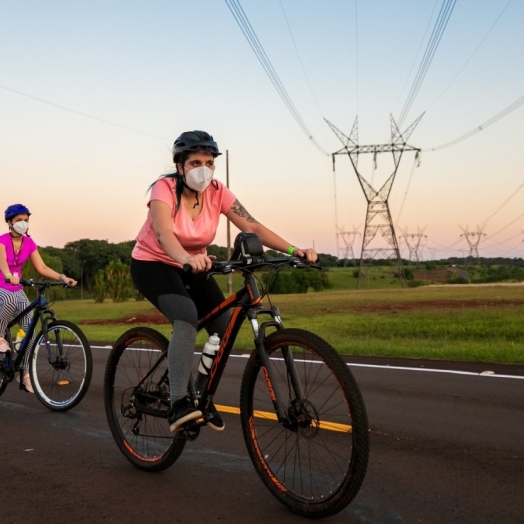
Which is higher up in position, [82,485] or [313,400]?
[313,400]

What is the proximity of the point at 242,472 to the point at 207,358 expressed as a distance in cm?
89

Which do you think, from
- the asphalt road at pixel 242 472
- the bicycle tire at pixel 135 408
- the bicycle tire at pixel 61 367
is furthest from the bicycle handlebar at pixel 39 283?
the bicycle tire at pixel 135 408

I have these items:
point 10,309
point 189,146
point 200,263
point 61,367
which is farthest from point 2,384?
point 200,263

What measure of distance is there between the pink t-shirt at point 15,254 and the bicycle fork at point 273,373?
472 centimetres

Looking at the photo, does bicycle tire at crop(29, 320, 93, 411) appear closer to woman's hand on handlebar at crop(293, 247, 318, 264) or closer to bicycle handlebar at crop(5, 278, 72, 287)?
bicycle handlebar at crop(5, 278, 72, 287)

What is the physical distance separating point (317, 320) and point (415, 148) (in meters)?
46.3

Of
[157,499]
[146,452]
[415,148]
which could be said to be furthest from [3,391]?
[415,148]

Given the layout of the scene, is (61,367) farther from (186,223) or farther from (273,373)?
(273,373)

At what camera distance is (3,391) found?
824cm

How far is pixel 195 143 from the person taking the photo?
4.57 m

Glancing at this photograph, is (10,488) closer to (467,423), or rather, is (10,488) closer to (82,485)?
(82,485)

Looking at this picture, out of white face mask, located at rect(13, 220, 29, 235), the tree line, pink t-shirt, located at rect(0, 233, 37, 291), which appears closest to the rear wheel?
pink t-shirt, located at rect(0, 233, 37, 291)

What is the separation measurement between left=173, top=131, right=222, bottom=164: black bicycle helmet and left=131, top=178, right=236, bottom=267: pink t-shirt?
252 mm

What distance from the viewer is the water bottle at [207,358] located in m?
4.62
